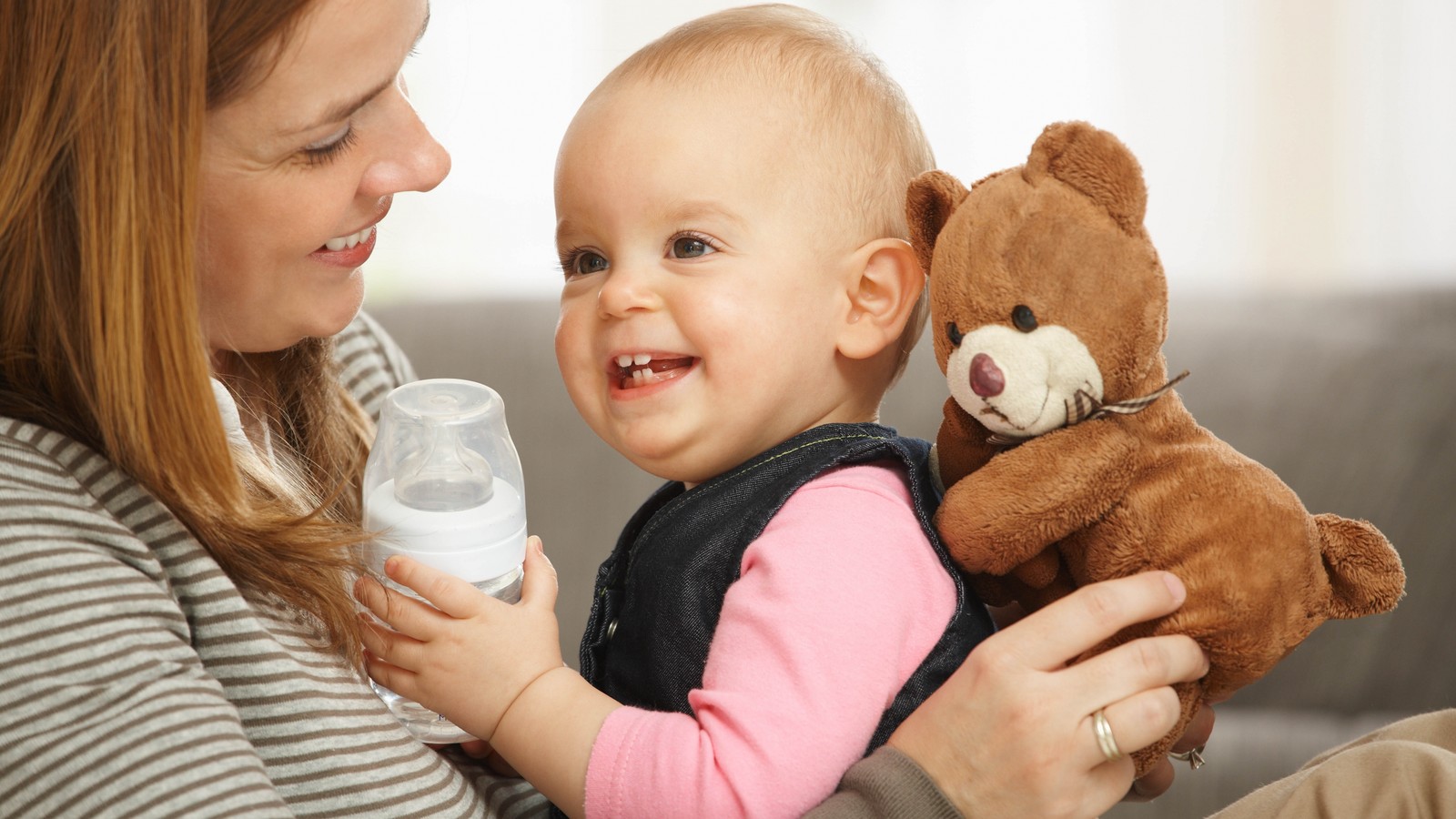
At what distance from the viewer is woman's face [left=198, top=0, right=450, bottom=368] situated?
3.13 ft

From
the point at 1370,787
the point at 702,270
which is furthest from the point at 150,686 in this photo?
the point at 1370,787

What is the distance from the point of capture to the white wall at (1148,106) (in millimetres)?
2223

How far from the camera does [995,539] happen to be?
3.16 ft

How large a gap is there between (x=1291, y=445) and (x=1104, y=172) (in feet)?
3.62

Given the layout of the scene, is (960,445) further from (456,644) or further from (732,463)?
(456,644)

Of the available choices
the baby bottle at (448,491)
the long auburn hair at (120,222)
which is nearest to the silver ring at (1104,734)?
the baby bottle at (448,491)

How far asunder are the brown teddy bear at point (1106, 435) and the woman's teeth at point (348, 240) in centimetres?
49

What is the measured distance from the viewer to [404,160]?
1.08m

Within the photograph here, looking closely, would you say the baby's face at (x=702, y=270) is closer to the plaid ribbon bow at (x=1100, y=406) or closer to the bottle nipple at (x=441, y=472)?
the bottle nipple at (x=441, y=472)

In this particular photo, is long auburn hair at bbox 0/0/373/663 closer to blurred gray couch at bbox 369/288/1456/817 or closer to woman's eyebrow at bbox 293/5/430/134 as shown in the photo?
woman's eyebrow at bbox 293/5/430/134

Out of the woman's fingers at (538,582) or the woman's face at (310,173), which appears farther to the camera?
the woman's fingers at (538,582)

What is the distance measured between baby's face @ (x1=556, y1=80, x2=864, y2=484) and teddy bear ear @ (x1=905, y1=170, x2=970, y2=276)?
0.11m

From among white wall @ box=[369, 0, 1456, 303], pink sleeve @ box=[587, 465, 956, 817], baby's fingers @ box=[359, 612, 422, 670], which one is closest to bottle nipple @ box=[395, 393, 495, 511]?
baby's fingers @ box=[359, 612, 422, 670]

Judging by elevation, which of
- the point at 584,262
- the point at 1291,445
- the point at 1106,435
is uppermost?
the point at 584,262
